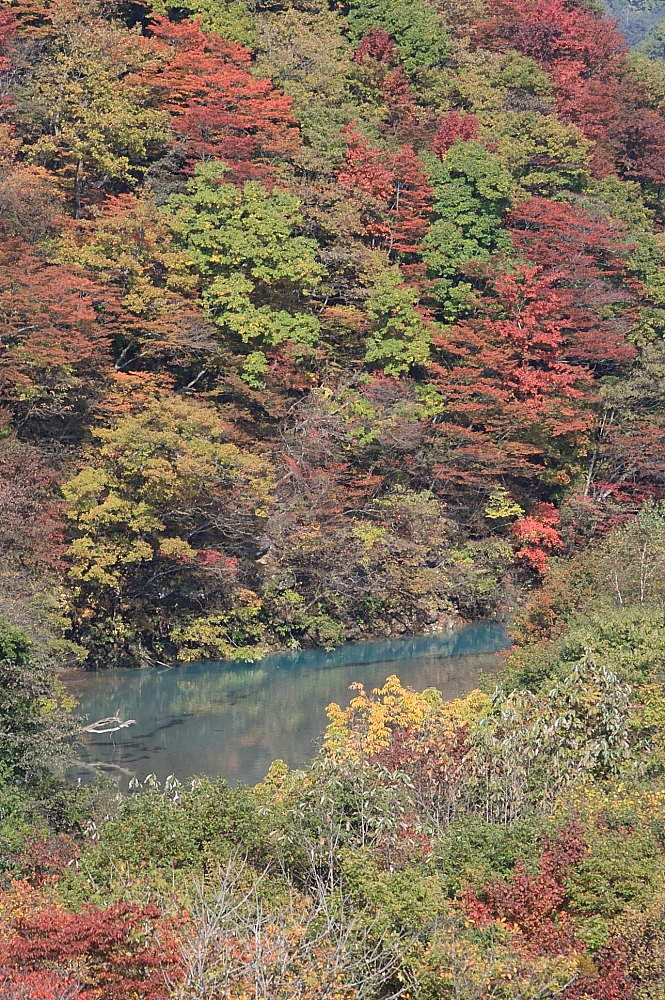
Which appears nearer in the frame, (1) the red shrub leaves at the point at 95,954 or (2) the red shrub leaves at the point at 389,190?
(1) the red shrub leaves at the point at 95,954

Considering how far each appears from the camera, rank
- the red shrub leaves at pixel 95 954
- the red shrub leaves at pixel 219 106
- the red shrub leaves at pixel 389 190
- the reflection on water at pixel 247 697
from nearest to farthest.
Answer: the red shrub leaves at pixel 95 954 → the reflection on water at pixel 247 697 → the red shrub leaves at pixel 219 106 → the red shrub leaves at pixel 389 190

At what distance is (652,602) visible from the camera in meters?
21.2

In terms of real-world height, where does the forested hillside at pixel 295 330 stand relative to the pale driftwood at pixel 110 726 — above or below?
above

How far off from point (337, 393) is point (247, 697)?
26.8ft

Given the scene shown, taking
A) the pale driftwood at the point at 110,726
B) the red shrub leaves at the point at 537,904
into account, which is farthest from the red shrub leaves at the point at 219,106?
the red shrub leaves at the point at 537,904

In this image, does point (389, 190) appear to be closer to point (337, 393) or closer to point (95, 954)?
point (337, 393)

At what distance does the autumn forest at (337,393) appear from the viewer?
15359 millimetres

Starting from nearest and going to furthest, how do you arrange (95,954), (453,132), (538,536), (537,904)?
(95,954) → (537,904) → (538,536) → (453,132)

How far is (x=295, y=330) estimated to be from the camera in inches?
1209

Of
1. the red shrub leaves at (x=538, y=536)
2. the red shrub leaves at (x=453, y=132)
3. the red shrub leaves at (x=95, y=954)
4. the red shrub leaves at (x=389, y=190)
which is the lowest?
the red shrub leaves at (x=538, y=536)

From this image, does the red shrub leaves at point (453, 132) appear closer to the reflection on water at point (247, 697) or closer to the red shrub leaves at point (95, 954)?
the reflection on water at point (247, 697)

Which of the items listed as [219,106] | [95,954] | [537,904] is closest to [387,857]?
[537,904]

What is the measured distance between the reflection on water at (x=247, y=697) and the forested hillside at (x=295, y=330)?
2.89ft

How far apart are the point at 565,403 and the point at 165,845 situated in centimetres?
2220
